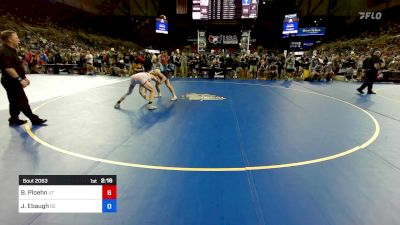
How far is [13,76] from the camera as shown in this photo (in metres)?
5.61

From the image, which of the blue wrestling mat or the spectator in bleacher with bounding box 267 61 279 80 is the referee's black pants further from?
the spectator in bleacher with bounding box 267 61 279 80

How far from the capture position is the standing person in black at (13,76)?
5.59 m

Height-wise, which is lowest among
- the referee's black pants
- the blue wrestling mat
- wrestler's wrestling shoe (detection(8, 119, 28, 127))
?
the blue wrestling mat

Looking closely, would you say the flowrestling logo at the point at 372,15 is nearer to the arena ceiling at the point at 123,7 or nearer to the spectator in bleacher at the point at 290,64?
the spectator in bleacher at the point at 290,64

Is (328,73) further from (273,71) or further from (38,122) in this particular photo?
(38,122)

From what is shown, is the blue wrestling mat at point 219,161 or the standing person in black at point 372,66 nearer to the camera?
the blue wrestling mat at point 219,161

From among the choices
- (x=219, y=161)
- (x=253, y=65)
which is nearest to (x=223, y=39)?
(x=253, y=65)

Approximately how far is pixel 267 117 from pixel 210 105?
225 centimetres

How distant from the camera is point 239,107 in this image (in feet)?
28.8

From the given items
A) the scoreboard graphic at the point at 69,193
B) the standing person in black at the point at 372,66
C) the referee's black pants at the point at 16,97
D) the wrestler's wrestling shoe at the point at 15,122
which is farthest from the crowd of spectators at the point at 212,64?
the scoreboard graphic at the point at 69,193

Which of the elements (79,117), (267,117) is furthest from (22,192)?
(267,117)

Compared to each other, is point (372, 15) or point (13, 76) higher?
point (372, 15)

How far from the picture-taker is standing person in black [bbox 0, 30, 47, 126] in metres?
5.59

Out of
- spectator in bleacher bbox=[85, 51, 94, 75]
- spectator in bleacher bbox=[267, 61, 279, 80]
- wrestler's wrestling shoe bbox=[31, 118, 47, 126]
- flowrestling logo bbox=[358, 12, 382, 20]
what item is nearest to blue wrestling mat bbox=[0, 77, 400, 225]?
wrestler's wrestling shoe bbox=[31, 118, 47, 126]
